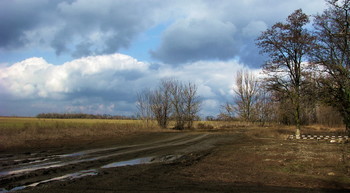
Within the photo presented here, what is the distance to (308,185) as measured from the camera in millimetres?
7980

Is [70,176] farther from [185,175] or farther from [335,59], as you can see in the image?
[335,59]

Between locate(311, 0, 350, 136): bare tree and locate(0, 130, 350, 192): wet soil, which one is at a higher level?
locate(311, 0, 350, 136): bare tree

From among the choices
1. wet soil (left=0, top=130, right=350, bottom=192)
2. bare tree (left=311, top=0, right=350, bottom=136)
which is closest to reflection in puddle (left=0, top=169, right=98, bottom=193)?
wet soil (left=0, top=130, right=350, bottom=192)

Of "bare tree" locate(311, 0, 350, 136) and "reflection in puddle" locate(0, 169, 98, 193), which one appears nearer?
"reflection in puddle" locate(0, 169, 98, 193)

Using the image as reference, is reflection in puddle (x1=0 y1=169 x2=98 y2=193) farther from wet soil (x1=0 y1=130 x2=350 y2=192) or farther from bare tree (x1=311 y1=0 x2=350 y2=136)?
bare tree (x1=311 y1=0 x2=350 y2=136)

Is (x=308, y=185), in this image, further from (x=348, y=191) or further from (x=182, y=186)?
(x=182, y=186)

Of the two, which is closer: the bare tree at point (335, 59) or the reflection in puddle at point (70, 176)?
the reflection in puddle at point (70, 176)

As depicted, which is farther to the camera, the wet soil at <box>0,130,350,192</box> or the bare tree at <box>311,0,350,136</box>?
the bare tree at <box>311,0,350,136</box>

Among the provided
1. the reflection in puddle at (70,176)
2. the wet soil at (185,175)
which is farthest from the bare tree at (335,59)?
→ the reflection in puddle at (70,176)

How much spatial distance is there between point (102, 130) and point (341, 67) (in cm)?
2471

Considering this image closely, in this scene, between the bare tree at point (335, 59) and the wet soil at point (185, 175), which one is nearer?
the wet soil at point (185, 175)

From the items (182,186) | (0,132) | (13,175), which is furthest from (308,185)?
(0,132)

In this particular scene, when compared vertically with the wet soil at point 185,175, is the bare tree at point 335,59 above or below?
above

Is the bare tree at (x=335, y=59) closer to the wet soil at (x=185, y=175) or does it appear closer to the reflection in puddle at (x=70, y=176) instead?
the wet soil at (x=185, y=175)
